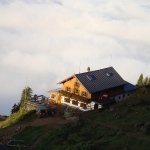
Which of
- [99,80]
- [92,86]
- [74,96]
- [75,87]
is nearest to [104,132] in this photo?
[74,96]

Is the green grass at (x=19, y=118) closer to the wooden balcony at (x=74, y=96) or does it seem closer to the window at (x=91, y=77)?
the wooden balcony at (x=74, y=96)

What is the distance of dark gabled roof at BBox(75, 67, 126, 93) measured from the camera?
82.6m

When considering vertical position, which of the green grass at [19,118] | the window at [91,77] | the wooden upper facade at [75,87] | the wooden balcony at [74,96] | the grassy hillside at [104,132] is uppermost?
the window at [91,77]

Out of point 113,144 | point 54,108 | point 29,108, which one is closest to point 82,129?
point 113,144

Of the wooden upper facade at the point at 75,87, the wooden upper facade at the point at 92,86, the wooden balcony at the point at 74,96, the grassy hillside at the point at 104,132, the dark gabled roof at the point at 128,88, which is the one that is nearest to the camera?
the grassy hillside at the point at 104,132

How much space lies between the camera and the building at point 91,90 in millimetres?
80725

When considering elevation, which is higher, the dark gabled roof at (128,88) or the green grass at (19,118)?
the dark gabled roof at (128,88)

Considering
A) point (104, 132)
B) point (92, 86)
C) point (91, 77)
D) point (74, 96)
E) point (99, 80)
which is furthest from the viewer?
point (99, 80)

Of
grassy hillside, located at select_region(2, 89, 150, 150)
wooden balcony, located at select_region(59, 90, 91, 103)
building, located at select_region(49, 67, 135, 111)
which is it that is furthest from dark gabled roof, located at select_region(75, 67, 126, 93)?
grassy hillside, located at select_region(2, 89, 150, 150)

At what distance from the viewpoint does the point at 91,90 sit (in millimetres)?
81500

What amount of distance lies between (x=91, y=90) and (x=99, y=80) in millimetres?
4112

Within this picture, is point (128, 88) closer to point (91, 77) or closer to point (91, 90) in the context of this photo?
point (91, 77)

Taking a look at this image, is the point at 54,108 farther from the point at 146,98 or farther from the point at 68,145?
the point at 68,145

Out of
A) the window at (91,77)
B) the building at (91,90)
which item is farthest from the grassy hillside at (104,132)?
the window at (91,77)
